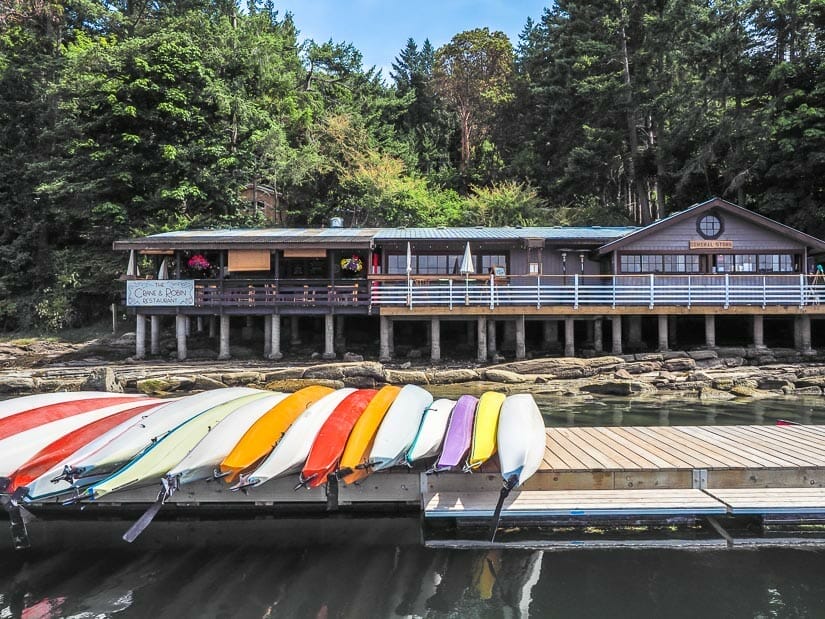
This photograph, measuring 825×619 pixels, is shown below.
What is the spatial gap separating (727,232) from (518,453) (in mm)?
19328

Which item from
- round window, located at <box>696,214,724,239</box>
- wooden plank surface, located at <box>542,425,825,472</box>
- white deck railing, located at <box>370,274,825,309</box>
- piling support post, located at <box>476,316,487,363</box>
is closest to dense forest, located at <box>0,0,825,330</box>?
round window, located at <box>696,214,724,239</box>

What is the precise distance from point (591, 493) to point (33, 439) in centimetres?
635

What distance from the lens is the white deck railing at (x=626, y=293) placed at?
1859 cm

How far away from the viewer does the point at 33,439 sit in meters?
5.91

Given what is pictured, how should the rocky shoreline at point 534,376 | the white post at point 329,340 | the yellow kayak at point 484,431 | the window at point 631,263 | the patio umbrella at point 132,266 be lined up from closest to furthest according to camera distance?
the yellow kayak at point 484,431 < the rocky shoreline at point 534,376 < the white post at point 329,340 < the patio umbrella at point 132,266 < the window at point 631,263

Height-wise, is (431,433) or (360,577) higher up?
(431,433)

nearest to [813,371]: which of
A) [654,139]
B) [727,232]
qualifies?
[727,232]

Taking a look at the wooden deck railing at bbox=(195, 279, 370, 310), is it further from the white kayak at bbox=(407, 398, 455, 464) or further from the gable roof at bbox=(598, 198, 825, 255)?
the white kayak at bbox=(407, 398, 455, 464)

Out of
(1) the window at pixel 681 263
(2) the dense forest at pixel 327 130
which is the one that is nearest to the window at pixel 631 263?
(1) the window at pixel 681 263

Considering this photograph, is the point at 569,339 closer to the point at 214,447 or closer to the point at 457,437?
the point at 457,437

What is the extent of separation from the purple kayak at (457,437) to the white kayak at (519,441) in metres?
0.37

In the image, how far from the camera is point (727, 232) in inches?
809

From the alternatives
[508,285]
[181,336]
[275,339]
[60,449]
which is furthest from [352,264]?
[60,449]

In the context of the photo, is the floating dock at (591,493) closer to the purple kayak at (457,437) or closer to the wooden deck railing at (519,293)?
the purple kayak at (457,437)
